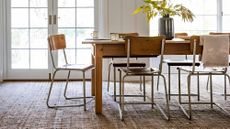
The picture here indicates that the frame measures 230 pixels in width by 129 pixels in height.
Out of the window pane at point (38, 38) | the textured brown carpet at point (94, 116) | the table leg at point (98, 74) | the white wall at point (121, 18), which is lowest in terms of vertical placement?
the textured brown carpet at point (94, 116)

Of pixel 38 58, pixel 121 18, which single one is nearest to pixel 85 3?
pixel 121 18

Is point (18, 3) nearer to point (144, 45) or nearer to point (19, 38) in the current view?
point (19, 38)

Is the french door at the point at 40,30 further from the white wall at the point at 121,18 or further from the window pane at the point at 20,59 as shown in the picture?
the white wall at the point at 121,18

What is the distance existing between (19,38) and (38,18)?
47 centimetres

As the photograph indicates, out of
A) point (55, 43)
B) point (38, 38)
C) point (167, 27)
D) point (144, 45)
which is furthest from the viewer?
point (38, 38)

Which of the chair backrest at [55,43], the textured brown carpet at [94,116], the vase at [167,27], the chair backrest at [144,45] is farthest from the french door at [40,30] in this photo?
the chair backrest at [144,45]

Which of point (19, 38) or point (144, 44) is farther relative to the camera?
point (19, 38)

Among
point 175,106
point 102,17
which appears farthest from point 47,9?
point 175,106

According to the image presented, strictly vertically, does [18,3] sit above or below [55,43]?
above

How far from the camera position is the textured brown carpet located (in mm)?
3242

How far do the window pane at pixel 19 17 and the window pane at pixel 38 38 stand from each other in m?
0.21

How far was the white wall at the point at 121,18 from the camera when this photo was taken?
19.8ft

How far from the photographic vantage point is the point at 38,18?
615 cm

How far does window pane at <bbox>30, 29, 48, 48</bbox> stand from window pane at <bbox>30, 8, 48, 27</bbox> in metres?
0.10
